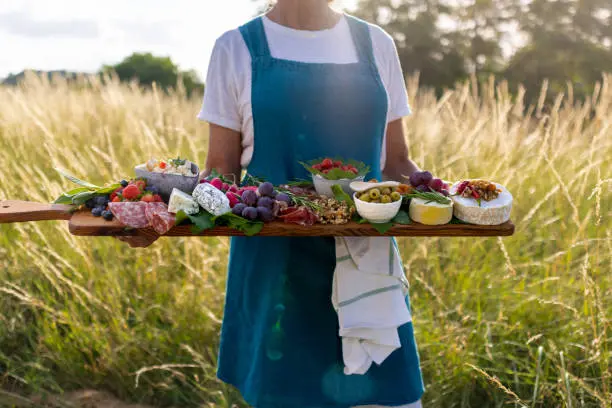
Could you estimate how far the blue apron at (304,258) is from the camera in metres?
1.85

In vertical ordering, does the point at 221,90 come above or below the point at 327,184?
above

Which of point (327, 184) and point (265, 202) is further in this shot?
point (327, 184)

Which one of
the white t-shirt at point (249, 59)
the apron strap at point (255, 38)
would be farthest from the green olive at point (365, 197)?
the apron strap at point (255, 38)

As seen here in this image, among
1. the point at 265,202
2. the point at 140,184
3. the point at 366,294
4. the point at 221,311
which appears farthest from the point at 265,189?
the point at 221,311

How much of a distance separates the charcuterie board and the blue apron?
320 mm

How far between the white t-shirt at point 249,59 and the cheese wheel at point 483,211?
54cm

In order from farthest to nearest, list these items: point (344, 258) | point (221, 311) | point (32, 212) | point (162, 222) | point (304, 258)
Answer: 1. point (221, 311)
2. point (304, 258)
3. point (344, 258)
4. point (32, 212)
5. point (162, 222)

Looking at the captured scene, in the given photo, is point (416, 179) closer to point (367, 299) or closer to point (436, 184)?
point (436, 184)

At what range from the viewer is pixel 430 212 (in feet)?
5.24

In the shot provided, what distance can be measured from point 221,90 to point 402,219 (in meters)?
0.71

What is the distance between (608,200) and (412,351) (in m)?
2.56

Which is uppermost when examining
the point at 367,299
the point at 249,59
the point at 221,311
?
the point at 249,59

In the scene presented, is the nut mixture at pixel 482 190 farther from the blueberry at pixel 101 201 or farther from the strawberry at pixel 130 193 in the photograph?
the blueberry at pixel 101 201

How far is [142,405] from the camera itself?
10.2 feet
